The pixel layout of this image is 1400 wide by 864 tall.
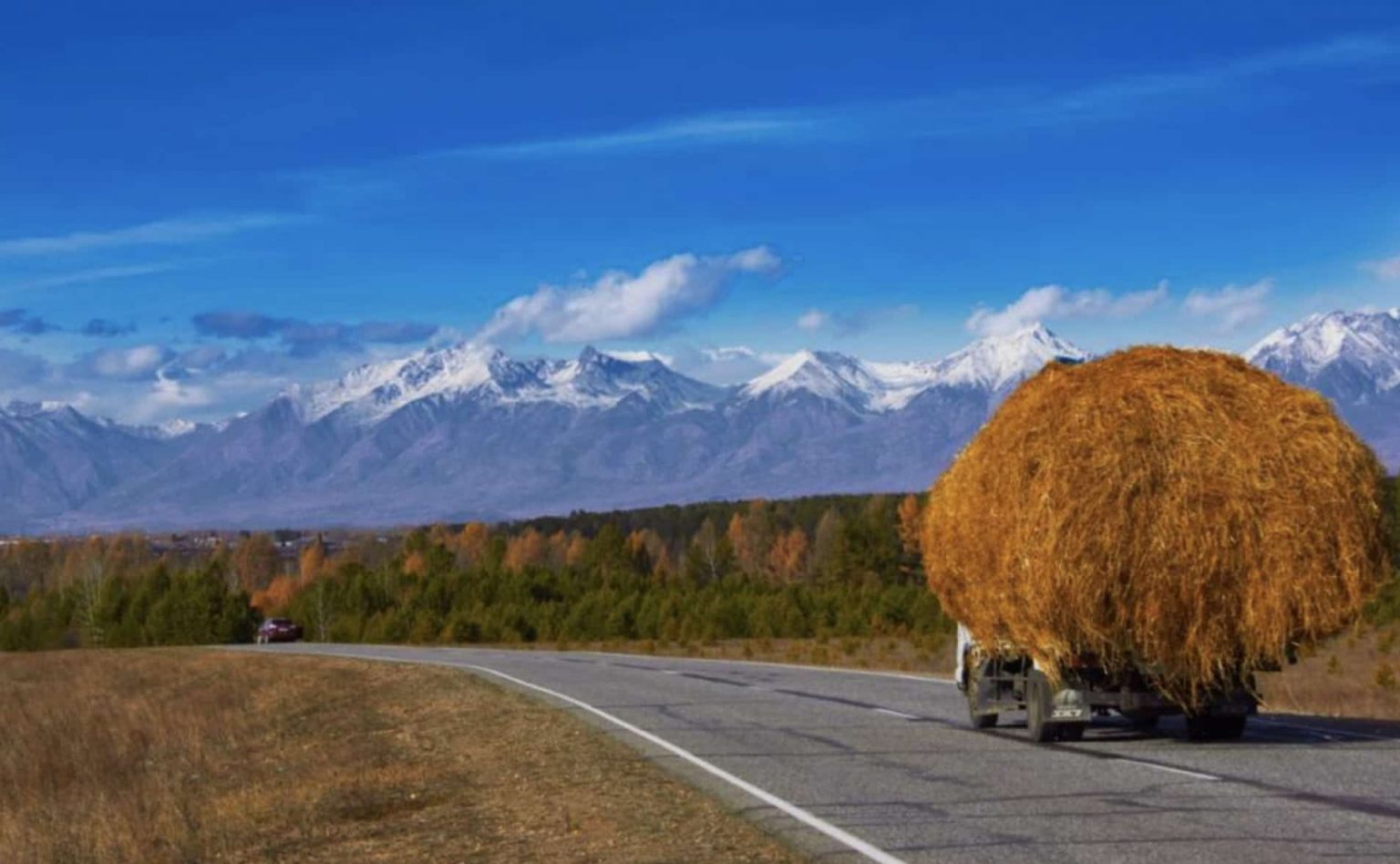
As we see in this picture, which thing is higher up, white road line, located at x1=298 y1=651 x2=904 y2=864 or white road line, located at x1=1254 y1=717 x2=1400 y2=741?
white road line, located at x1=1254 y1=717 x2=1400 y2=741

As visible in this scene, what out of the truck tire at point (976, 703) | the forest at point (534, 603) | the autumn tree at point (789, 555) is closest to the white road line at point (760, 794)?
the truck tire at point (976, 703)

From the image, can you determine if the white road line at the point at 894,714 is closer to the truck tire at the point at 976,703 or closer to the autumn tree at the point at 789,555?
the truck tire at the point at 976,703

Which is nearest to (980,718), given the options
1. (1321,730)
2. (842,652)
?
(1321,730)

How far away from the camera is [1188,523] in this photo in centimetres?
1664

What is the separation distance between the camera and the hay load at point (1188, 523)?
1669 centimetres

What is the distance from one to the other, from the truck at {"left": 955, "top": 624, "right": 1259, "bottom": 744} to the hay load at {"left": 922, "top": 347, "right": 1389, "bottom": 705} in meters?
0.31

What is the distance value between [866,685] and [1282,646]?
45.4 feet

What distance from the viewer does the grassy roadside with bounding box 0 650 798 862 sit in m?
14.1

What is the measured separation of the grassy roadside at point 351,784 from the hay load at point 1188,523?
4.52m

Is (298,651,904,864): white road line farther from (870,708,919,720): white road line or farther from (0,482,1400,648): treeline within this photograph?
(0,482,1400,648): treeline

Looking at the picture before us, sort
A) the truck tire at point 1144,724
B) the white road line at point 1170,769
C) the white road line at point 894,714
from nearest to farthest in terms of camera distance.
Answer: the white road line at point 1170,769 < the truck tire at point 1144,724 < the white road line at point 894,714

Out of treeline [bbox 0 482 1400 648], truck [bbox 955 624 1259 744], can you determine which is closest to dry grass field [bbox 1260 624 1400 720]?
truck [bbox 955 624 1259 744]

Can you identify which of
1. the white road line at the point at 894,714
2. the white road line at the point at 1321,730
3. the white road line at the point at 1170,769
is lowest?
the white road line at the point at 1170,769

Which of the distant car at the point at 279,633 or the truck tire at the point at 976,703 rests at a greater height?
the distant car at the point at 279,633
